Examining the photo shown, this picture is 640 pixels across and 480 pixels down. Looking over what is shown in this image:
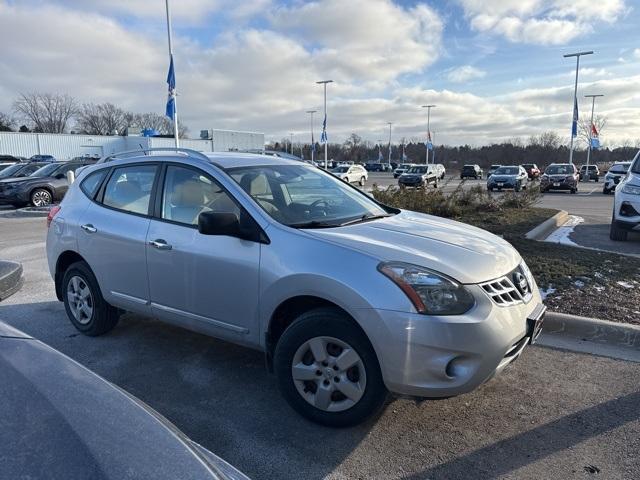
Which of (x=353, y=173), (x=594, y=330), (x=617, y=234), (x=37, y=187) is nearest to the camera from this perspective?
(x=594, y=330)

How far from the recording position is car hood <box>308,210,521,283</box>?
2883mm

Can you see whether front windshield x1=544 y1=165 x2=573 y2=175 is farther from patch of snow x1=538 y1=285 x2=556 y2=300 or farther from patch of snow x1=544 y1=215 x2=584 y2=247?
patch of snow x1=538 y1=285 x2=556 y2=300

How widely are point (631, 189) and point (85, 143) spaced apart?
63.7 meters

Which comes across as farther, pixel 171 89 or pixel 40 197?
pixel 171 89

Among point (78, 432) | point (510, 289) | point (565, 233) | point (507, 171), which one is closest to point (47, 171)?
point (565, 233)

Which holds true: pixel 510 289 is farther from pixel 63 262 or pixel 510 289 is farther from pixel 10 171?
pixel 10 171

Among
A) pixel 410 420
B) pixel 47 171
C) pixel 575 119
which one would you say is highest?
pixel 575 119

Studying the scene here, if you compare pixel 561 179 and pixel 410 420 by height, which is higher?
pixel 561 179

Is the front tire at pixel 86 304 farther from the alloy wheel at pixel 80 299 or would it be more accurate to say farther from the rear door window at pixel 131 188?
the rear door window at pixel 131 188

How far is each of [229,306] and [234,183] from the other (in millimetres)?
905

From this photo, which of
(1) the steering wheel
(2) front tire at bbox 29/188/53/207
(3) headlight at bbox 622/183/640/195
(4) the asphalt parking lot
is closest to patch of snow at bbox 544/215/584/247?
(3) headlight at bbox 622/183/640/195

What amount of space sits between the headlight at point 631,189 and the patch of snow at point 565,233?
1.25 meters

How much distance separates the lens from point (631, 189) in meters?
8.54

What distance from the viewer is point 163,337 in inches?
184
